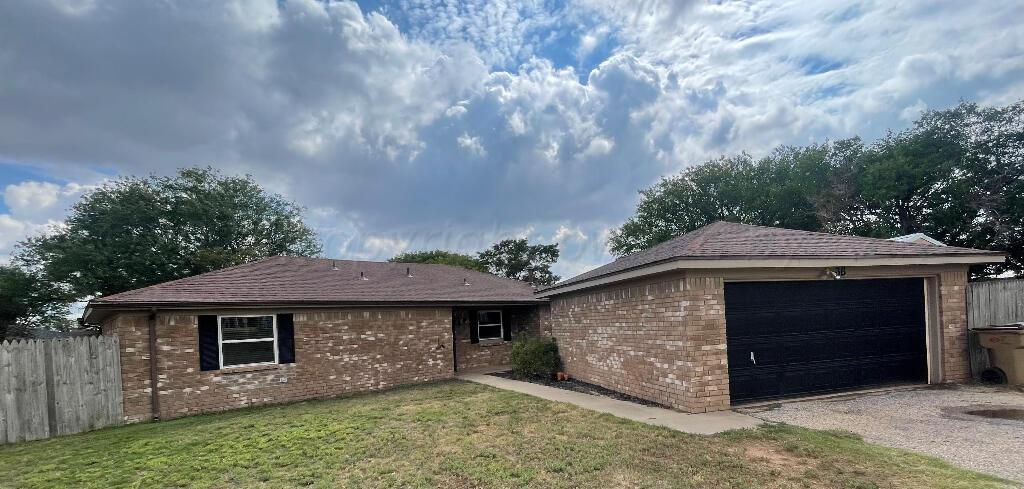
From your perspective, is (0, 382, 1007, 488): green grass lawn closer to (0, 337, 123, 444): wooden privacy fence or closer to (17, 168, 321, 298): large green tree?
(0, 337, 123, 444): wooden privacy fence

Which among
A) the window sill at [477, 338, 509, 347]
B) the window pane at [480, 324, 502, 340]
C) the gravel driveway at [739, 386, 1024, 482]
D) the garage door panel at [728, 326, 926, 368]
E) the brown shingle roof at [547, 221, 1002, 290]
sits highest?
the brown shingle roof at [547, 221, 1002, 290]

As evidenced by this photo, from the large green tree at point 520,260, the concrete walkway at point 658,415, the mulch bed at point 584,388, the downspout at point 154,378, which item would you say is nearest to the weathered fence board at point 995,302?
the concrete walkway at point 658,415

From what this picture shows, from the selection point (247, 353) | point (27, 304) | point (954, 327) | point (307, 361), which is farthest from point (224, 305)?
point (27, 304)

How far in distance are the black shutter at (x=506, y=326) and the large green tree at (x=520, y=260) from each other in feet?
79.6

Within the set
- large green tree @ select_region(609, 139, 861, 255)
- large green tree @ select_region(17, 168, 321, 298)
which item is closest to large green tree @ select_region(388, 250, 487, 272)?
large green tree @ select_region(17, 168, 321, 298)

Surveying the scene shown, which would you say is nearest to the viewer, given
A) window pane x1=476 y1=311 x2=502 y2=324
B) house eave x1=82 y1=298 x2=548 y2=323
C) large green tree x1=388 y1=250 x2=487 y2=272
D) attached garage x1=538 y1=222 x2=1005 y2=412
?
attached garage x1=538 y1=222 x2=1005 y2=412

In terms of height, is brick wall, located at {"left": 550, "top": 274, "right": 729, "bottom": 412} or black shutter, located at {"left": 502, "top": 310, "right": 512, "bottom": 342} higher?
brick wall, located at {"left": 550, "top": 274, "right": 729, "bottom": 412}

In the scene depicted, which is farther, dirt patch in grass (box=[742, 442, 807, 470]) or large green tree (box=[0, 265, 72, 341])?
large green tree (box=[0, 265, 72, 341])

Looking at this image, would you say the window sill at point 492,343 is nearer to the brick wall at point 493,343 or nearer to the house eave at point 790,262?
the brick wall at point 493,343

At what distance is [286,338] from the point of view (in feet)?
37.2

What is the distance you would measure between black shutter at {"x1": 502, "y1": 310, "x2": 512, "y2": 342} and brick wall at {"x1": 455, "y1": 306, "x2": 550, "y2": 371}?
0.04 m

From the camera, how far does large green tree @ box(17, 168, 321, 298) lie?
24.3 meters

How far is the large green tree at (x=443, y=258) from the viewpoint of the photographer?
3891cm

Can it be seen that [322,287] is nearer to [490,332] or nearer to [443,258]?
[490,332]
